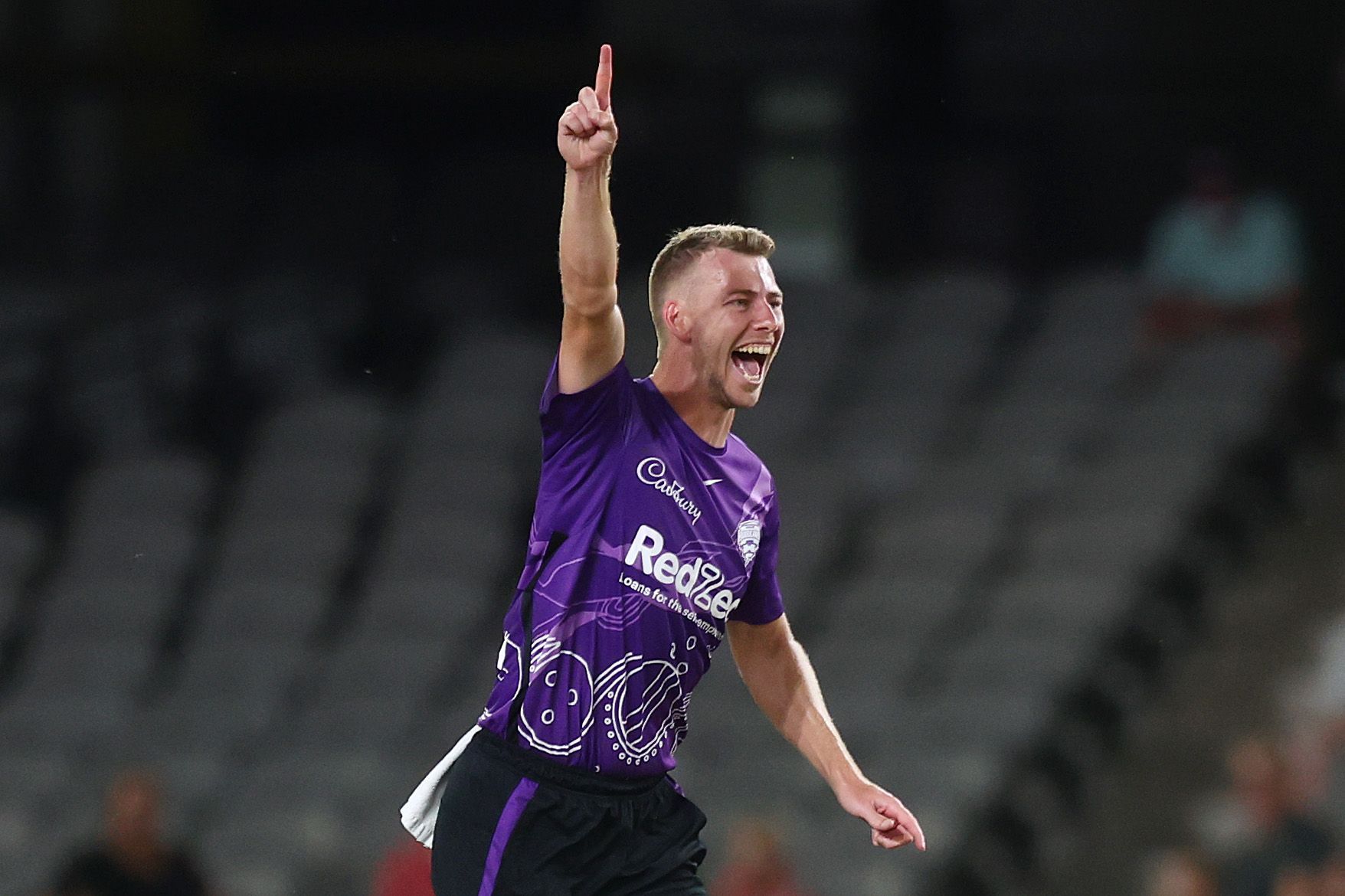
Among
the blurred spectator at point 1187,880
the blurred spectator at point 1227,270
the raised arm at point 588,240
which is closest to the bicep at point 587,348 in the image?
the raised arm at point 588,240

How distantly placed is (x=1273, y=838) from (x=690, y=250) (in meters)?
5.17

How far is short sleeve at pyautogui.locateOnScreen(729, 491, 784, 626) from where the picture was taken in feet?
12.5

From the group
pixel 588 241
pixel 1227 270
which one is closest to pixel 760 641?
pixel 588 241

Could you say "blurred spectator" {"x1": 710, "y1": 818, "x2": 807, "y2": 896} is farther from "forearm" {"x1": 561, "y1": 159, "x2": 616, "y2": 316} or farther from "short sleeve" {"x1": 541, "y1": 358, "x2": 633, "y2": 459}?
"forearm" {"x1": 561, "y1": 159, "x2": 616, "y2": 316}

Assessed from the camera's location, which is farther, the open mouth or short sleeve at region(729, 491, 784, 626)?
short sleeve at region(729, 491, 784, 626)

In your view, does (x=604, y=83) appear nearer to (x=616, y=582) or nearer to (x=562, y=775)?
(x=616, y=582)

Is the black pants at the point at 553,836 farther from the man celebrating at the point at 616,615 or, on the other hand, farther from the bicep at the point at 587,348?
the bicep at the point at 587,348

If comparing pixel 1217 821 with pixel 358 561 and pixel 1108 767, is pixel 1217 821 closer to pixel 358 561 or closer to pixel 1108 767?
pixel 1108 767

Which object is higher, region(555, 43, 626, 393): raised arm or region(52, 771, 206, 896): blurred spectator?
region(555, 43, 626, 393): raised arm

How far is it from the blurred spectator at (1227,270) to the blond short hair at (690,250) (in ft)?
23.4

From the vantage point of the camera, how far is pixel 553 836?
3.59 m

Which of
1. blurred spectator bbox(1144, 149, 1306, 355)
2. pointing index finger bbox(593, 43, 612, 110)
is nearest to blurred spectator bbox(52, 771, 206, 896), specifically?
blurred spectator bbox(1144, 149, 1306, 355)

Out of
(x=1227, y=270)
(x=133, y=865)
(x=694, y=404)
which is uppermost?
(x=694, y=404)

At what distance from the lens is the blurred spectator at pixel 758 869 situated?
7.93 metres
